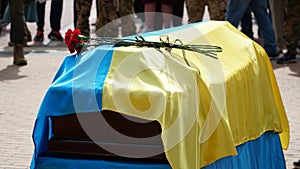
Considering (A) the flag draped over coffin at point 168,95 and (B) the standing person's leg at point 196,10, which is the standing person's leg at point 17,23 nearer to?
(B) the standing person's leg at point 196,10

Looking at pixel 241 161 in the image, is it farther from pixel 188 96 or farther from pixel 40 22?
pixel 40 22

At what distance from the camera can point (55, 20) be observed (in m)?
13.4

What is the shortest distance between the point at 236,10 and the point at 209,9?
41cm

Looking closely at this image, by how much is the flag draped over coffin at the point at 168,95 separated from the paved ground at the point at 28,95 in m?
2.07

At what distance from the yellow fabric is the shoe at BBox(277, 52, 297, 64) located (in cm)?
622

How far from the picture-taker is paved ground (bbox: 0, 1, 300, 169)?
687 centimetres

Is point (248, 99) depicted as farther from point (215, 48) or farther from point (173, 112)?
point (173, 112)

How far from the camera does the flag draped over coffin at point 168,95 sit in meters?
3.91

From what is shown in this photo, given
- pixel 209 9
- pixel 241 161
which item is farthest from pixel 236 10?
pixel 241 161

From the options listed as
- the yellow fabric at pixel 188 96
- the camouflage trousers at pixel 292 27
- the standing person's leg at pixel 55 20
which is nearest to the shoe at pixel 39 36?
the standing person's leg at pixel 55 20

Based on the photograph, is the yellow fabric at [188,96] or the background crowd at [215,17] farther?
the background crowd at [215,17]

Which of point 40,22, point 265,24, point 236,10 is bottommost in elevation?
point 40,22

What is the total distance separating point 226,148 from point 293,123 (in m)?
3.74

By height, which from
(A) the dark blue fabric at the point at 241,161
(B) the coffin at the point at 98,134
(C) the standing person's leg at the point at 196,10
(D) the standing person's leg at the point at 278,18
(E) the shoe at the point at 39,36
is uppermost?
(B) the coffin at the point at 98,134
